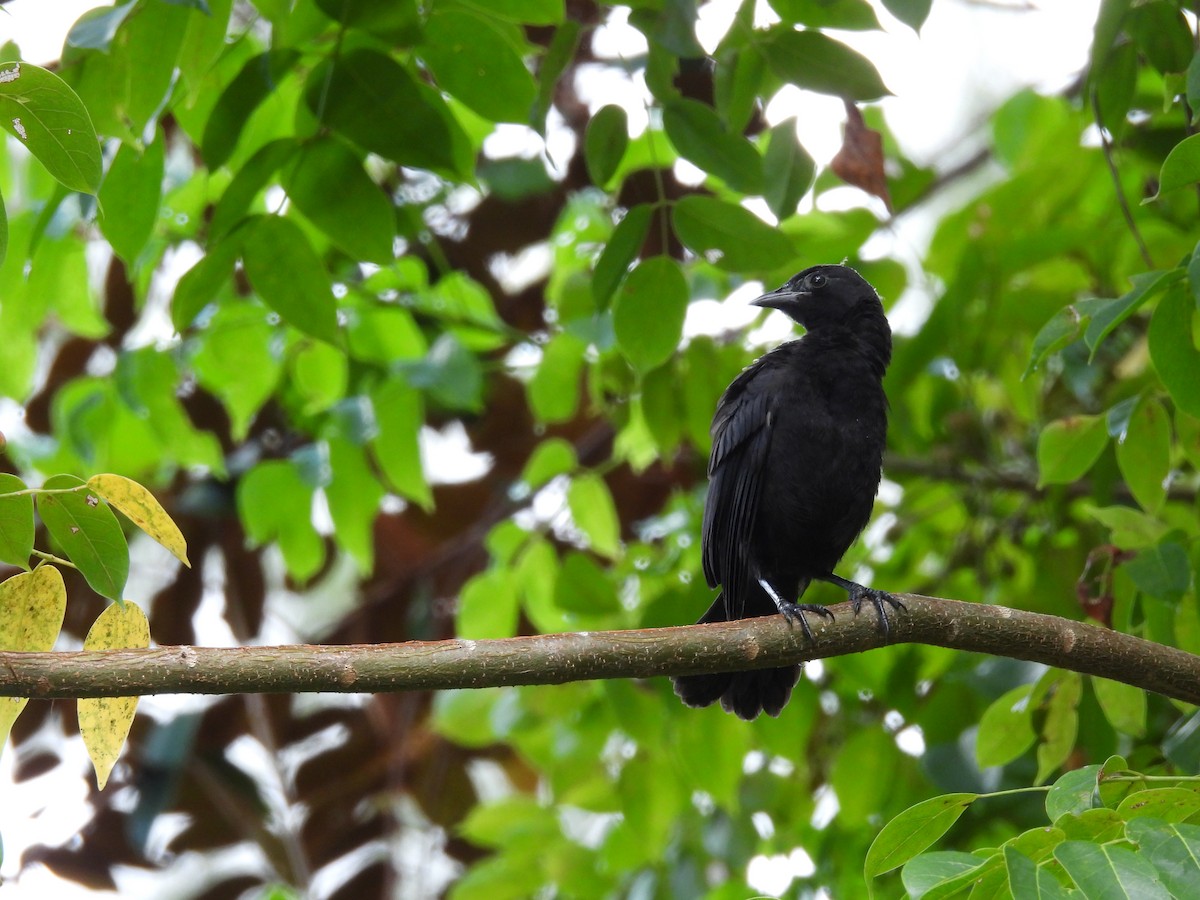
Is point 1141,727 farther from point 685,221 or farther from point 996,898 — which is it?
point 685,221

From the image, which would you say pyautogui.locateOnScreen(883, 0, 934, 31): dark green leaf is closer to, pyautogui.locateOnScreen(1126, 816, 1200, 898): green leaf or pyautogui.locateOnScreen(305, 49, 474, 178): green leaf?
pyautogui.locateOnScreen(305, 49, 474, 178): green leaf

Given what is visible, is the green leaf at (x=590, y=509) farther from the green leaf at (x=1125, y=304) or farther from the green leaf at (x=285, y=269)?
the green leaf at (x=1125, y=304)

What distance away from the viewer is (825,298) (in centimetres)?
402

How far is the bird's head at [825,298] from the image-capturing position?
4004 mm

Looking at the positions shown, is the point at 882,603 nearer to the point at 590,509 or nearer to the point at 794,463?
the point at 794,463

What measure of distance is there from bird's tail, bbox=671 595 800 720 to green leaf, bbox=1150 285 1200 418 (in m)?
1.31

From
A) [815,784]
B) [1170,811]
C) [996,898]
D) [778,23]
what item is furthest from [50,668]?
[815,784]

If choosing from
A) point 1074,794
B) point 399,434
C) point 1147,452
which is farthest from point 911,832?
point 399,434

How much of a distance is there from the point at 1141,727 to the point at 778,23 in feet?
5.71

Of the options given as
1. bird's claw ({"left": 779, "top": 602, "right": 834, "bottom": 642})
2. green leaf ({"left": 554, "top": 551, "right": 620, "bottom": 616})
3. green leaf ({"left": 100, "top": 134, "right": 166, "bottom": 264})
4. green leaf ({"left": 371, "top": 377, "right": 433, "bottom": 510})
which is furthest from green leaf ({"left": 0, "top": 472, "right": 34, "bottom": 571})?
green leaf ({"left": 371, "top": 377, "right": 433, "bottom": 510})

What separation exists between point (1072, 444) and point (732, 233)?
0.93 meters

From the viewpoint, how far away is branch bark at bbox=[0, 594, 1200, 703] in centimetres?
187

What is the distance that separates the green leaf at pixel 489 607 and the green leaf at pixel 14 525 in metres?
2.12

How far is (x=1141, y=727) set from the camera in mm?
2670
